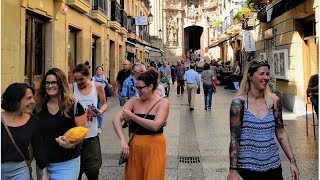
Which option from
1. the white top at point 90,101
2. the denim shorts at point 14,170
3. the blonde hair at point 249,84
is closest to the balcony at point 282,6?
the white top at point 90,101

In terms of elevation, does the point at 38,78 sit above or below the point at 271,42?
below

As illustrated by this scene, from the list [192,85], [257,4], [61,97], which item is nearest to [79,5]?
[192,85]

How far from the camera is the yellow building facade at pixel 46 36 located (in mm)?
7988

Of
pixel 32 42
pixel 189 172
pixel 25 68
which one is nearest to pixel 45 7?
pixel 32 42

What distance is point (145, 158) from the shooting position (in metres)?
3.40

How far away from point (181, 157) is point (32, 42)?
5.63 metres

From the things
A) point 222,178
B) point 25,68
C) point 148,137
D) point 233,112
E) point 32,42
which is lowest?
point 222,178

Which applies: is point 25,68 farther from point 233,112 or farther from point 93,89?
point 233,112

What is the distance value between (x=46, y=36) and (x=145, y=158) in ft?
27.2

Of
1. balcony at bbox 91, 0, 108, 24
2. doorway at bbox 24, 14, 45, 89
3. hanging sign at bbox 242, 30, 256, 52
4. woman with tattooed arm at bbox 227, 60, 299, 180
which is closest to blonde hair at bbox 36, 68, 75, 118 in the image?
woman with tattooed arm at bbox 227, 60, 299, 180

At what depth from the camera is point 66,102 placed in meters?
3.49

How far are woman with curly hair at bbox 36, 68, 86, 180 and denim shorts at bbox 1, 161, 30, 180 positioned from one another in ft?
1.30

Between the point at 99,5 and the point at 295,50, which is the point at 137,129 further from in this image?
the point at 99,5

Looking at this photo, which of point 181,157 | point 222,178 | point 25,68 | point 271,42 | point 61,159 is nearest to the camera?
point 61,159
